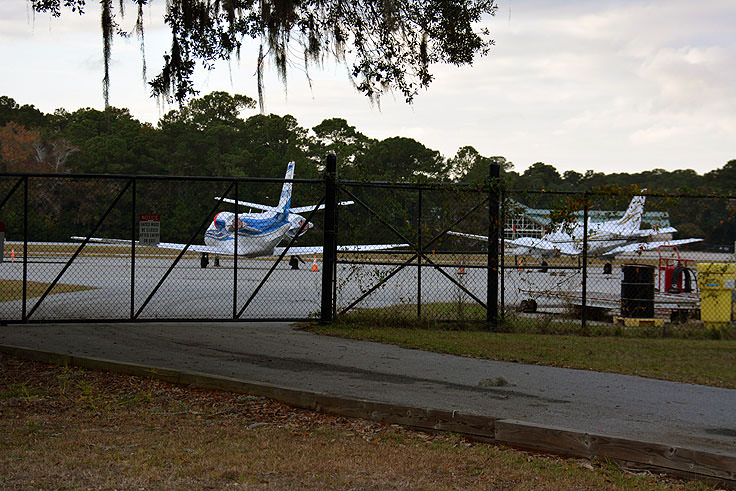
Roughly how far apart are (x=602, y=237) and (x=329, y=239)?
28.1 meters

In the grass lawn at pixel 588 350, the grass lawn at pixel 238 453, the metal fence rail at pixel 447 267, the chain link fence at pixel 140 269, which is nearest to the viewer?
the grass lawn at pixel 238 453

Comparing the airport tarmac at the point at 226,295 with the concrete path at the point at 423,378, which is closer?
the concrete path at the point at 423,378

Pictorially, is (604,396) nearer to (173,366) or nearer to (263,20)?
(173,366)

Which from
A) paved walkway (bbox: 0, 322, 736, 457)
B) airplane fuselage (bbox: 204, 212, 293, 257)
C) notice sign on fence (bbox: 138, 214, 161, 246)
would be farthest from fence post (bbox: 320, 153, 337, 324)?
airplane fuselage (bbox: 204, 212, 293, 257)

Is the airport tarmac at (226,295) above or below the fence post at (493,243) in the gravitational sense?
below

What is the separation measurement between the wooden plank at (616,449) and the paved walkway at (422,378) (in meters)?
0.22

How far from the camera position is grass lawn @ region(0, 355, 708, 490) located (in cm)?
519

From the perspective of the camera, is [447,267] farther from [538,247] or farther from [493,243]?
[538,247]

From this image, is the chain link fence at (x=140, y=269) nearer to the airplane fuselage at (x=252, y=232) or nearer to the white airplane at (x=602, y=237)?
the airplane fuselage at (x=252, y=232)

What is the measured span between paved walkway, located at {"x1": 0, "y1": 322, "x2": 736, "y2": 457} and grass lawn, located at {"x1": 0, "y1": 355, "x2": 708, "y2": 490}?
687 mm

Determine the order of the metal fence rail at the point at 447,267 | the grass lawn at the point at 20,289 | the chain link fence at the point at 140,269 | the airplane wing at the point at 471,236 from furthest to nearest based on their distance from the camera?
the grass lawn at the point at 20,289
the airplane wing at the point at 471,236
the chain link fence at the point at 140,269
the metal fence rail at the point at 447,267

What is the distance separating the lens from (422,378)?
8.85m

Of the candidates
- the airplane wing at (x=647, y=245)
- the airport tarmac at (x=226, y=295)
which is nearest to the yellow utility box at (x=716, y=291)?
the airplane wing at (x=647, y=245)

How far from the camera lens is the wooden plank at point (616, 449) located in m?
5.20
